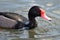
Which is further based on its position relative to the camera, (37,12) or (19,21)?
(19,21)

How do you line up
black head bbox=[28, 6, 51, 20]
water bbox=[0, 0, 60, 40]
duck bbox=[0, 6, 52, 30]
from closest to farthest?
water bbox=[0, 0, 60, 40] < black head bbox=[28, 6, 51, 20] < duck bbox=[0, 6, 52, 30]

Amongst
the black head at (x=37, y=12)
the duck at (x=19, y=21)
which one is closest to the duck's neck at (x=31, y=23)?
the duck at (x=19, y=21)

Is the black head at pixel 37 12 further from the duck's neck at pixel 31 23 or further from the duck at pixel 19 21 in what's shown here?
the duck's neck at pixel 31 23

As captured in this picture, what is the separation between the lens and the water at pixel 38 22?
10061mm

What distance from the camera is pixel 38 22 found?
11203 millimetres

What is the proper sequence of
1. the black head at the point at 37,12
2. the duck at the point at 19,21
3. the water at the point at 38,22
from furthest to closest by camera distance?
the duck at the point at 19,21, the black head at the point at 37,12, the water at the point at 38,22

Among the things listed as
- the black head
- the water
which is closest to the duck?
the black head

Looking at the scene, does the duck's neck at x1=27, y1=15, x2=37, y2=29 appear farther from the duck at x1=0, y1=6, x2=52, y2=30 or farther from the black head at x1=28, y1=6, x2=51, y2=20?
the black head at x1=28, y1=6, x2=51, y2=20

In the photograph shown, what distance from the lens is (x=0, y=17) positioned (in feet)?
35.9

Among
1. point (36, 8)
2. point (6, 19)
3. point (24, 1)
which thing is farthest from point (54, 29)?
point (24, 1)

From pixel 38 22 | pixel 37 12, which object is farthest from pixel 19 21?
pixel 38 22

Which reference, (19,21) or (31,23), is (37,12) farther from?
(19,21)

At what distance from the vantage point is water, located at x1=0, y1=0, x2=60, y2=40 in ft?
33.0

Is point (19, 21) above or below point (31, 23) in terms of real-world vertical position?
above
